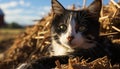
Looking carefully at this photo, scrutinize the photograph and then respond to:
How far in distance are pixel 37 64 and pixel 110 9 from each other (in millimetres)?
2302

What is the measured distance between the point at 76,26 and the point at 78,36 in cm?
16

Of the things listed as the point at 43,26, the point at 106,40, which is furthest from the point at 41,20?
Result: the point at 106,40

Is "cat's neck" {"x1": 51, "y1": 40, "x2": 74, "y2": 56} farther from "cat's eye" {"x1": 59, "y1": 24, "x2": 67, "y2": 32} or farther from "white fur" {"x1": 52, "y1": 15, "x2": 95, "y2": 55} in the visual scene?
"cat's eye" {"x1": 59, "y1": 24, "x2": 67, "y2": 32}

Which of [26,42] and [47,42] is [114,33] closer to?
[47,42]

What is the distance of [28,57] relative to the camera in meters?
8.23

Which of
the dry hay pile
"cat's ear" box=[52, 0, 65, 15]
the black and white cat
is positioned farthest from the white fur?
the dry hay pile

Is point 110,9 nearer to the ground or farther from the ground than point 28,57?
farther from the ground

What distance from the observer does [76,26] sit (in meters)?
6.30

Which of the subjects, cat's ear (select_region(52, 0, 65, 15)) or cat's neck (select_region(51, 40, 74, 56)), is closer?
cat's neck (select_region(51, 40, 74, 56))

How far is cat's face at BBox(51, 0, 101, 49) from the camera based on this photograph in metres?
6.24

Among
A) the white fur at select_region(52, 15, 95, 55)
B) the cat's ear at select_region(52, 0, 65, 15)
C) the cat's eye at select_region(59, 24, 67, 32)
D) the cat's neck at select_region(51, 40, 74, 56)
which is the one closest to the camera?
the white fur at select_region(52, 15, 95, 55)

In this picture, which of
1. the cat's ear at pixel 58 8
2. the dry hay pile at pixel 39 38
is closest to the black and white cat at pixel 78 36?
the cat's ear at pixel 58 8

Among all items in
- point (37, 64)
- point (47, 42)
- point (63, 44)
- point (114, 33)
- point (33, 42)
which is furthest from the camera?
point (33, 42)

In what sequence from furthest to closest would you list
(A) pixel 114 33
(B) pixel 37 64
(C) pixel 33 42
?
(C) pixel 33 42 → (A) pixel 114 33 → (B) pixel 37 64
